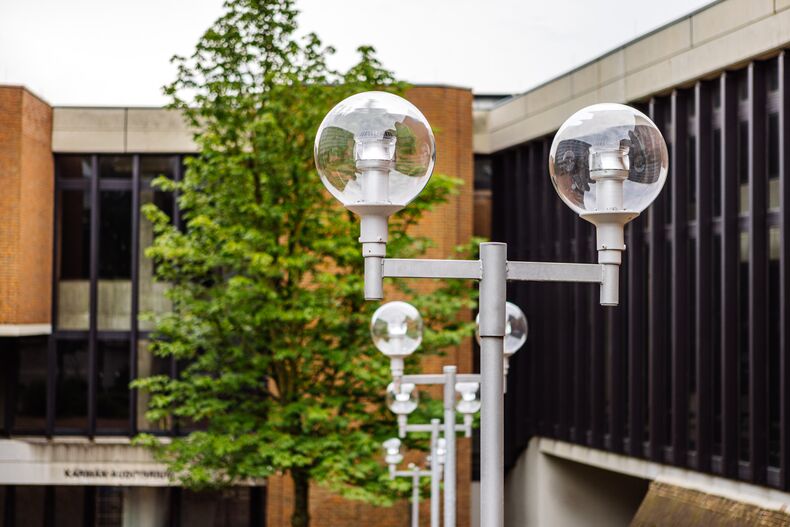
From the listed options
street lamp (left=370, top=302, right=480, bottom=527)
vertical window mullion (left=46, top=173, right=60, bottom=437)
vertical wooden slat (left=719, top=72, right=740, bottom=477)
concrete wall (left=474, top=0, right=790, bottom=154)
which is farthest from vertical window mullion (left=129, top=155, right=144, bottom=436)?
street lamp (left=370, top=302, right=480, bottom=527)

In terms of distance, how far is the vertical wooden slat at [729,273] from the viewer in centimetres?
1811

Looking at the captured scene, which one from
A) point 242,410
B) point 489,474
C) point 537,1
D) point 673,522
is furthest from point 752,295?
point 489,474

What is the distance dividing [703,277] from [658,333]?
1.74 metres

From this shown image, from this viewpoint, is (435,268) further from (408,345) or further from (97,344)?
(97,344)

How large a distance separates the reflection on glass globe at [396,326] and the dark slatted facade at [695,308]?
31.4ft

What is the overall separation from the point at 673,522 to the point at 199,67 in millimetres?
10866

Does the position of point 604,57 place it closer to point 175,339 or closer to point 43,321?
point 175,339

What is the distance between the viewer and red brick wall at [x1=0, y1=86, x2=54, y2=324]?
2428 cm

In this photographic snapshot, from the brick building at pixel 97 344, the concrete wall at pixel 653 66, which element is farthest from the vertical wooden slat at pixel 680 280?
the brick building at pixel 97 344

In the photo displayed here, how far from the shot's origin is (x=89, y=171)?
26.4 metres

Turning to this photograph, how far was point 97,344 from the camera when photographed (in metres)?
26.2

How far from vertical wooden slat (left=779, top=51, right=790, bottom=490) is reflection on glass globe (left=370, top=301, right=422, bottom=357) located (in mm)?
9552

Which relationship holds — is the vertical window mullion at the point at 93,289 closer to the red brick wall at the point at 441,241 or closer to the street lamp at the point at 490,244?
the red brick wall at the point at 441,241

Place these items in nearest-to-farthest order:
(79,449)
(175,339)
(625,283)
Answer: (175,339), (625,283), (79,449)
